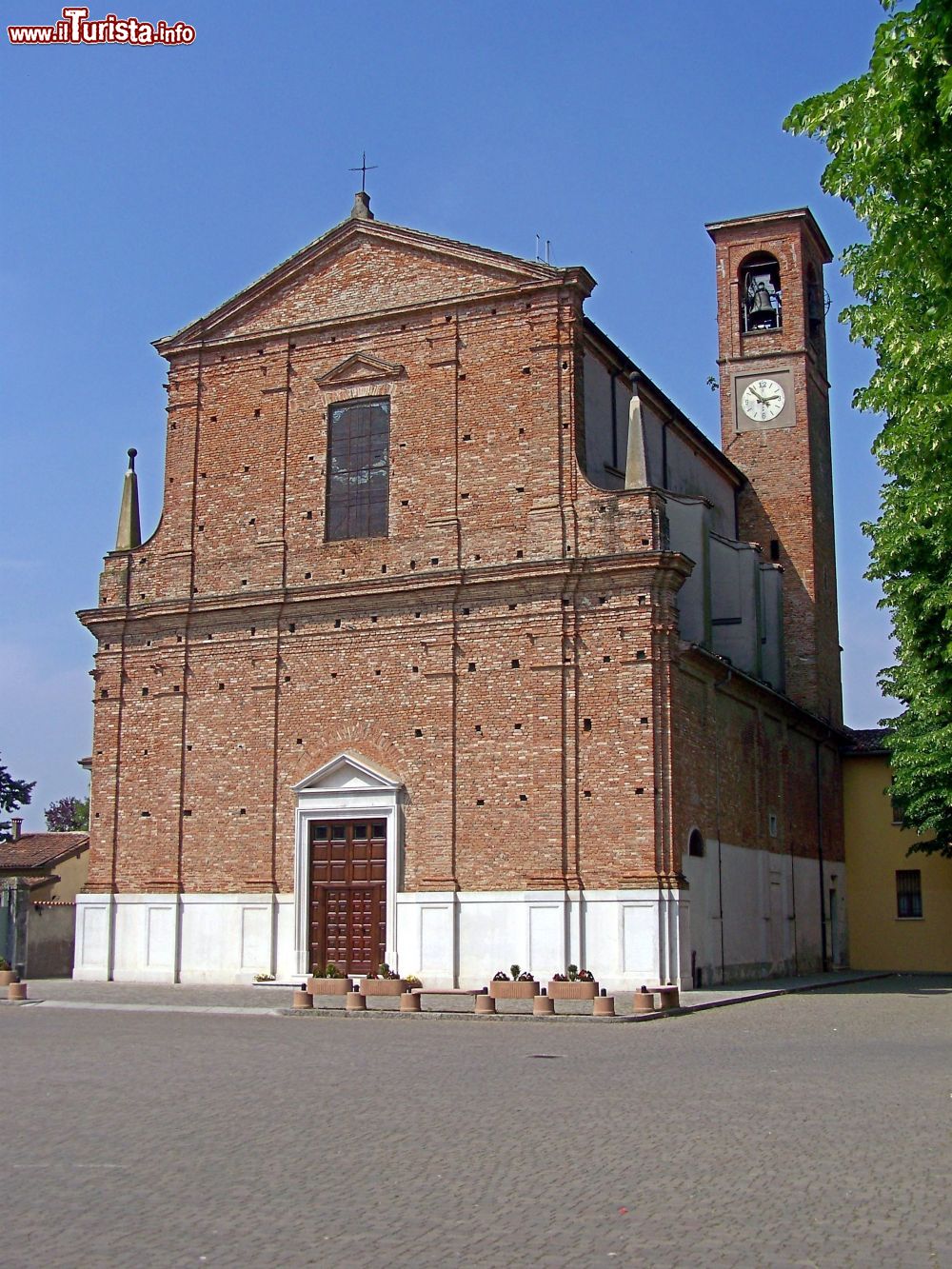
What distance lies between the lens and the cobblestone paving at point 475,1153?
22.7ft

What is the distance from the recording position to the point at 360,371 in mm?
28766

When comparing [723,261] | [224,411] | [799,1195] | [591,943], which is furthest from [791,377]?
[799,1195]

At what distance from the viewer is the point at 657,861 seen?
24.4m

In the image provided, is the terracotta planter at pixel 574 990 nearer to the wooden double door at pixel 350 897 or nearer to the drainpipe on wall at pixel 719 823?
the wooden double door at pixel 350 897

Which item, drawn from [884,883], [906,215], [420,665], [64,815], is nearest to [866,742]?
[884,883]

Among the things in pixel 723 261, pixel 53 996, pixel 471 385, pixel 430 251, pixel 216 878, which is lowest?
pixel 53 996

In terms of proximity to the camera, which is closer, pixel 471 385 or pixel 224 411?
pixel 471 385

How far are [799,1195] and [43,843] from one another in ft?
105

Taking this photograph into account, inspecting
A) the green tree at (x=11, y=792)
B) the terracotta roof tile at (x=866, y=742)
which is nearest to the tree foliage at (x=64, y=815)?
the green tree at (x=11, y=792)

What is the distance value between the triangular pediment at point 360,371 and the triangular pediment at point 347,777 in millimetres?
7449

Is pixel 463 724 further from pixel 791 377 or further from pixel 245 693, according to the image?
pixel 791 377

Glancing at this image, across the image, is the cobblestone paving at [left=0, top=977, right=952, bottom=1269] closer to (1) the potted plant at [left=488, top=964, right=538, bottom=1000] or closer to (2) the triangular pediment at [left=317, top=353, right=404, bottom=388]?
(1) the potted plant at [left=488, top=964, right=538, bottom=1000]

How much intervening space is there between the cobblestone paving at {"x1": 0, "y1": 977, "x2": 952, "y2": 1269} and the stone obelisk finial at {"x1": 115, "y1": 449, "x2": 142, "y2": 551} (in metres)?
15.2

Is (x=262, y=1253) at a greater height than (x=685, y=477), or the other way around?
(x=685, y=477)
